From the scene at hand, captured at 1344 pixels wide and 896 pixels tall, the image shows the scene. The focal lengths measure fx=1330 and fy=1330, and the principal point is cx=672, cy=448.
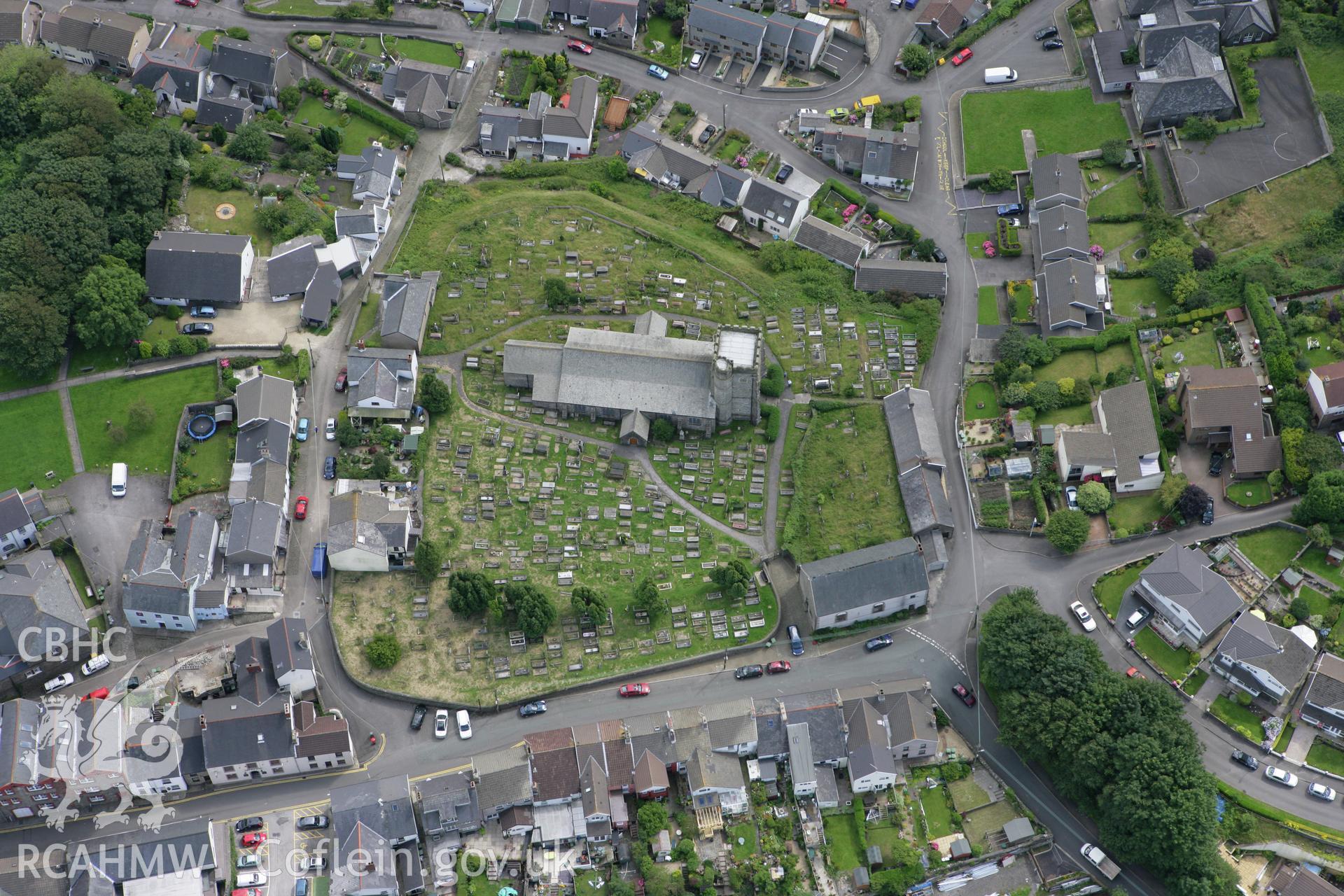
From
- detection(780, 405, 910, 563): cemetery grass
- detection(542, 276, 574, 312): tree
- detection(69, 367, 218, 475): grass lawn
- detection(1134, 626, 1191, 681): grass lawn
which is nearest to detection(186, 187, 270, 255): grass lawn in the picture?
detection(69, 367, 218, 475): grass lawn

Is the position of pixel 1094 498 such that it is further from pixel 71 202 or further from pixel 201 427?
A: pixel 71 202

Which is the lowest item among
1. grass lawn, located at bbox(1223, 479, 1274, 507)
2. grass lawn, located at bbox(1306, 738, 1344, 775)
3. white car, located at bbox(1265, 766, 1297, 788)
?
white car, located at bbox(1265, 766, 1297, 788)

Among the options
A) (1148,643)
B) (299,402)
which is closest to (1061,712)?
(1148,643)

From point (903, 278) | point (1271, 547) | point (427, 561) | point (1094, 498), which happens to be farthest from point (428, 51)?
point (1271, 547)

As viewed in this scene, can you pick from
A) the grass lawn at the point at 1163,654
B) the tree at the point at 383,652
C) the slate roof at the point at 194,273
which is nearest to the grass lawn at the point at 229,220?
the slate roof at the point at 194,273

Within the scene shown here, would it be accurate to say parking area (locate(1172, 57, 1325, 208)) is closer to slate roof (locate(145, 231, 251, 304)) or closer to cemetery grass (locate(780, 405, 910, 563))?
cemetery grass (locate(780, 405, 910, 563))

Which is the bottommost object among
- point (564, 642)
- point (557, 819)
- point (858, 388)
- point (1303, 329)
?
point (557, 819)

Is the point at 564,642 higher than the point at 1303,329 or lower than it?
lower

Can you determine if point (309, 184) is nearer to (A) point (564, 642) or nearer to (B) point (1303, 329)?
(A) point (564, 642)
